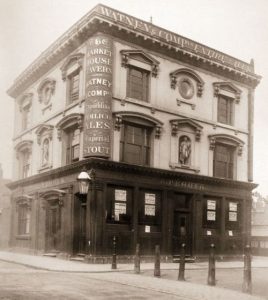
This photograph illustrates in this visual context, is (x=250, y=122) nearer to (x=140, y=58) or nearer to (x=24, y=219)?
(x=140, y=58)

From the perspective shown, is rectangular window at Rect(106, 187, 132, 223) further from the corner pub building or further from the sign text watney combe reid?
the sign text watney combe reid

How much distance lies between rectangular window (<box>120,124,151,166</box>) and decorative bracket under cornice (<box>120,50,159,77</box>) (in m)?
2.90

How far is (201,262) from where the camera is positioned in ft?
80.2

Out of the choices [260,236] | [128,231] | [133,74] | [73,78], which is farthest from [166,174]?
[260,236]

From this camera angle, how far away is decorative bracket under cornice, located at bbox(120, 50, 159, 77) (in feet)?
74.4

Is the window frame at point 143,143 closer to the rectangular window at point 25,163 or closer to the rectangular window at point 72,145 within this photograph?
the rectangular window at point 72,145

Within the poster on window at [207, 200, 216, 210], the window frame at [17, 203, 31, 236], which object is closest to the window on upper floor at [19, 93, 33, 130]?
the window frame at [17, 203, 31, 236]

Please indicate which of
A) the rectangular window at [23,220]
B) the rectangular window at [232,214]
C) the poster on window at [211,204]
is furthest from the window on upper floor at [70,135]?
the rectangular window at [232,214]

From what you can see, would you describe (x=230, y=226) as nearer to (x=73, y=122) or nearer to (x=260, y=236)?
(x=73, y=122)

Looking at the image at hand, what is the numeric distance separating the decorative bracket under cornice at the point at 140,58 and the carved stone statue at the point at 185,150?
371cm

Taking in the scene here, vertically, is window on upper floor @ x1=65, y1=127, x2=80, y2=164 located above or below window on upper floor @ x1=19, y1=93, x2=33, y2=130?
below

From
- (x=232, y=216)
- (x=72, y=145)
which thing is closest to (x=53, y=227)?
(x=72, y=145)

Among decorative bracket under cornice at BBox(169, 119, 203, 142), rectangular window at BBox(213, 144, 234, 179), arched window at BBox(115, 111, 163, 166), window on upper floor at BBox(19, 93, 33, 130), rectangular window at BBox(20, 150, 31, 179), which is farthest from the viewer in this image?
window on upper floor at BBox(19, 93, 33, 130)

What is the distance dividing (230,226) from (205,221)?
1952 millimetres
